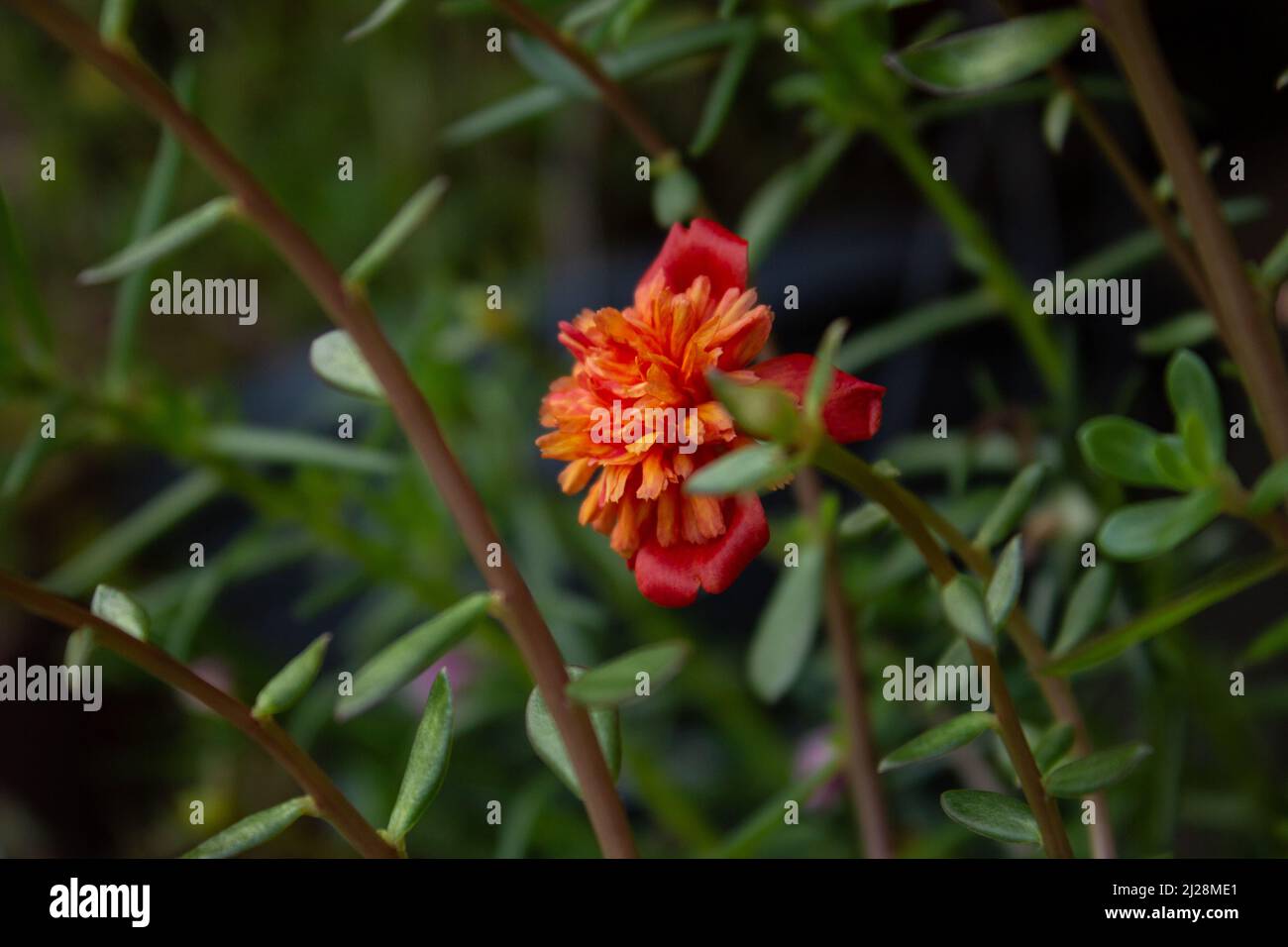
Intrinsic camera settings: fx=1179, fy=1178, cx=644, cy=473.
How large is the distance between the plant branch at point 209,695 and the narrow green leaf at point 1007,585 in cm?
14

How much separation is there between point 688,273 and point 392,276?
0.99 meters

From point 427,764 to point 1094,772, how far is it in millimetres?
143

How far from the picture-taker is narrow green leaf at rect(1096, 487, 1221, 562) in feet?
0.75

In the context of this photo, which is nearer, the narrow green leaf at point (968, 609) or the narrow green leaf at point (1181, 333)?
the narrow green leaf at point (968, 609)

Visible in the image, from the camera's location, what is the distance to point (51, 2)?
0.25m

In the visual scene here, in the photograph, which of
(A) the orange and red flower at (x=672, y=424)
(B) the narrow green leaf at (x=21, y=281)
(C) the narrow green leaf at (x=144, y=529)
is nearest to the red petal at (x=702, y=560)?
(A) the orange and red flower at (x=672, y=424)

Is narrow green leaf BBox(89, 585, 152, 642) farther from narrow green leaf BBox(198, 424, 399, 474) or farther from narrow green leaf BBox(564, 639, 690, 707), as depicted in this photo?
narrow green leaf BBox(198, 424, 399, 474)

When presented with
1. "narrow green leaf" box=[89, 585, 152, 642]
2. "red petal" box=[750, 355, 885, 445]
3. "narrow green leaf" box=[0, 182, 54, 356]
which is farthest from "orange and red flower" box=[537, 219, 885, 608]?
"narrow green leaf" box=[0, 182, 54, 356]

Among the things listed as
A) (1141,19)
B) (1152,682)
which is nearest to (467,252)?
(1152,682)

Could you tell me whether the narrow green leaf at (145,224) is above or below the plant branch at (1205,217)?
above

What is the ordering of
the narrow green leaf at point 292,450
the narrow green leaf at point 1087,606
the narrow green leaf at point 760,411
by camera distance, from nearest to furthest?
1. the narrow green leaf at point 760,411
2. the narrow green leaf at point 1087,606
3. the narrow green leaf at point 292,450

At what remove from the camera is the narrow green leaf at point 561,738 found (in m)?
0.27

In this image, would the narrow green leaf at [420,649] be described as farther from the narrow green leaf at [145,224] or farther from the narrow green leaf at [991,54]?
the narrow green leaf at [145,224]

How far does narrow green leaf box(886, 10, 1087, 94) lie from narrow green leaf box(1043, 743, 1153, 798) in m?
0.14
